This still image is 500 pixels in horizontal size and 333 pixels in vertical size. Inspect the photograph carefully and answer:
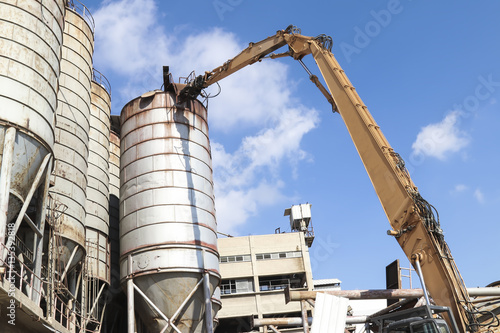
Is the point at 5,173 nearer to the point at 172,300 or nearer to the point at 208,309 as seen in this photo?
the point at 172,300

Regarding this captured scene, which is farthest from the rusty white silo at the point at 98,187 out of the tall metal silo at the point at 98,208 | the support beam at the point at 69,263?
the support beam at the point at 69,263

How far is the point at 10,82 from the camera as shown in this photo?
47.8 ft

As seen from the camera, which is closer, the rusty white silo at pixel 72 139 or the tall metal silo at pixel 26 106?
the tall metal silo at pixel 26 106

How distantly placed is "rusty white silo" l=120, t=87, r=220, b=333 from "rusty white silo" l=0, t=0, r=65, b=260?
18.4 ft

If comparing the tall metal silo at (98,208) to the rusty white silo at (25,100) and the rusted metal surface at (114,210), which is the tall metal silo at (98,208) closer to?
the rusted metal surface at (114,210)

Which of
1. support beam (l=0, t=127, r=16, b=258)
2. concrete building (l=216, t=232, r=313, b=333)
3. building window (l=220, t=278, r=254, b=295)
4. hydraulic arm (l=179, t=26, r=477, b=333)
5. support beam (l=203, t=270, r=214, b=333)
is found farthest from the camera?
building window (l=220, t=278, r=254, b=295)

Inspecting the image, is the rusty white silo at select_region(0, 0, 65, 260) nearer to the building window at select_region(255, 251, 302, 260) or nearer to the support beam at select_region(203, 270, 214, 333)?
the support beam at select_region(203, 270, 214, 333)

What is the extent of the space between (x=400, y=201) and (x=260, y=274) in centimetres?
2512

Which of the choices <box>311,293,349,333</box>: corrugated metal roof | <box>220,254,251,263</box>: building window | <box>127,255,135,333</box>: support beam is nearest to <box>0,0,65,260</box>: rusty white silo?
<box>127,255,135,333</box>: support beam

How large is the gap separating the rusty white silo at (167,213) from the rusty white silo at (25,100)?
18.4 feet

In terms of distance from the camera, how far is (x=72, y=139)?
20734 millimetres

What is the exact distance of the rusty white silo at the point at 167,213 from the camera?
19.9m

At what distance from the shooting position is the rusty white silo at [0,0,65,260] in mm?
13906

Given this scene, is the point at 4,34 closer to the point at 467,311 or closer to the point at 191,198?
the point at 191,198
